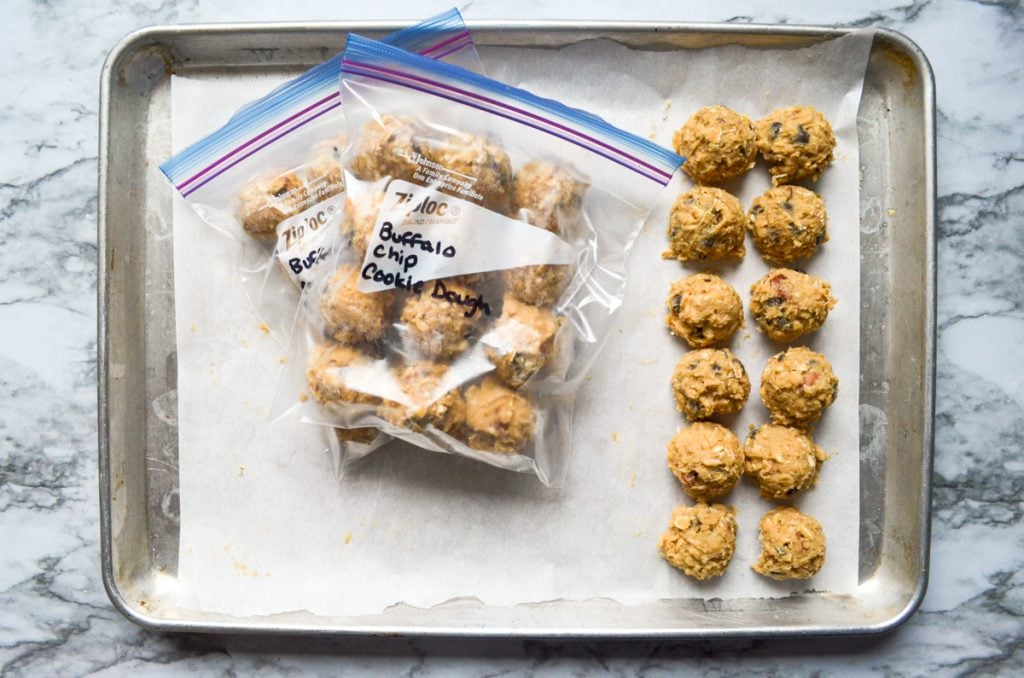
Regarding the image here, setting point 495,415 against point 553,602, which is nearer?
point 495,415

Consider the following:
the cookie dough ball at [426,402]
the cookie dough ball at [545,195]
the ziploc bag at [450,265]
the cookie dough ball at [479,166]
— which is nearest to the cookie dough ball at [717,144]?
the ziploc bag at [450,265]

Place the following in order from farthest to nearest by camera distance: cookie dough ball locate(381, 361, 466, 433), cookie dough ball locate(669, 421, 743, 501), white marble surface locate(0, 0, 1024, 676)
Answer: white marble surface locate(0, 0, 1024, 676) < cookie dough ball locate(669, 421, 743, 501) < cookie dough ball locate(381, 361, 466, 433)

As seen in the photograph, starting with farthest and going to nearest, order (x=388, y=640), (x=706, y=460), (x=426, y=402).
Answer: (x=388, y=640)
(x=706, y=460)
(x=426, y=402)

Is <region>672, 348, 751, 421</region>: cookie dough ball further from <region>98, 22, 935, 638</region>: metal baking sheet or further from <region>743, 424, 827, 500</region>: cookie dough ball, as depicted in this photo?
<region>98, 22, 935, 638</region>: metal baking sheet

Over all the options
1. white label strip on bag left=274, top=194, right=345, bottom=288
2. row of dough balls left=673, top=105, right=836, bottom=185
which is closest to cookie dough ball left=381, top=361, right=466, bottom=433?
white label strip on bag left=274, top=194, right=345, bottom=288

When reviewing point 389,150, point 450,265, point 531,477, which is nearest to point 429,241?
point 450,265

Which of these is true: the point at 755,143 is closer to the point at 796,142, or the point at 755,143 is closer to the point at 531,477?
the point at 796,142

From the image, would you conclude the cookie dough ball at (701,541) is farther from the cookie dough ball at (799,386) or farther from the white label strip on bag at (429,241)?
the white label strip on bag at (429,241)
